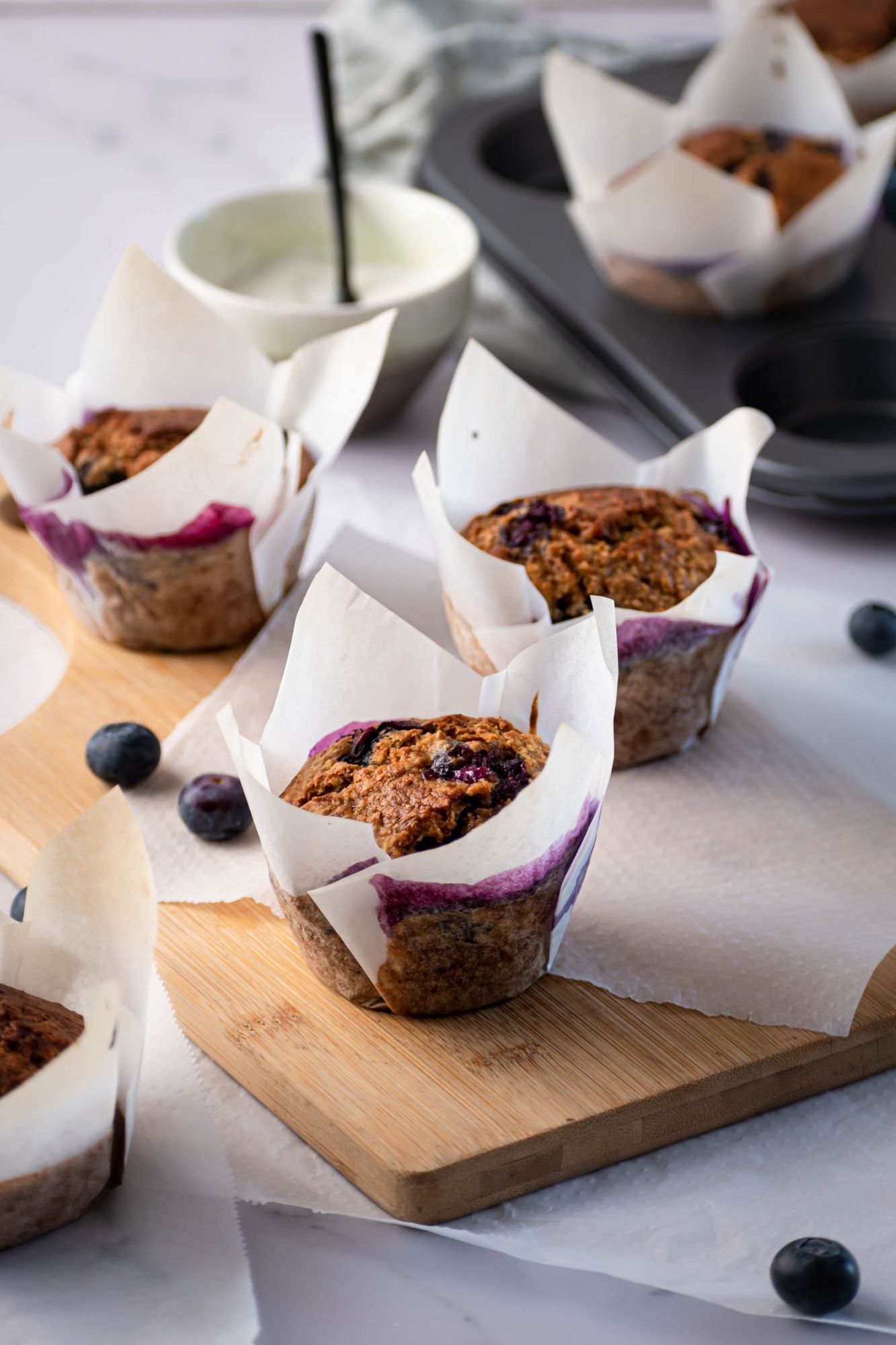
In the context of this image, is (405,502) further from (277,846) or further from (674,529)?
(277,846)

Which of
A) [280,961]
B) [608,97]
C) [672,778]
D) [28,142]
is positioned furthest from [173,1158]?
[28,142]

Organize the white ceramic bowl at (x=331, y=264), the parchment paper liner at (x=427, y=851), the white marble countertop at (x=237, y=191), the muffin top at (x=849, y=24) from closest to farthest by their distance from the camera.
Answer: the white marble countertop at (x=237, y=191), the parchment paper liner at (x=427, y=851), the white ceramic bowl at (x=331, y=264), the muffin top at (x=849, y=24)

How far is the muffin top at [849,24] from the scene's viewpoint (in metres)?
3.93

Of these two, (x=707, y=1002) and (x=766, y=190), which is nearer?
(x=707, y=1002)

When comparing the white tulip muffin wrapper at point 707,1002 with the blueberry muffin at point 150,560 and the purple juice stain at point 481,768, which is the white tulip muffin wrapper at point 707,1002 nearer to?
the blueberry muffin at point 150,560

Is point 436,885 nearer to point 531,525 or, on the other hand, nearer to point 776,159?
point 531,525

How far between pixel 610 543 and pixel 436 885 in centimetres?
69

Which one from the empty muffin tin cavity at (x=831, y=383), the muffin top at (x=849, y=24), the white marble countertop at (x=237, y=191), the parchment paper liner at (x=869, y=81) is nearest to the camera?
the white marble countertop at (x=237, y=191)

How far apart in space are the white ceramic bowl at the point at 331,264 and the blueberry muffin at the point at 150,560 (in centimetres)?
50

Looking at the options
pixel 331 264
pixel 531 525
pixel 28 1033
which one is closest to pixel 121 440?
pixel 531 525

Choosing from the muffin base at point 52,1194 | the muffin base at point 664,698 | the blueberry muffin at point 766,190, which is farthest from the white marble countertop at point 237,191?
the muffin base at point 664,698

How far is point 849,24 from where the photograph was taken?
13.1 ft

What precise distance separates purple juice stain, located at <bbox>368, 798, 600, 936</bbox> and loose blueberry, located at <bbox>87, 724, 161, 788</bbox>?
0.59m

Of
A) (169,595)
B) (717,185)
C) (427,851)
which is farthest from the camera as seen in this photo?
(717,185)
